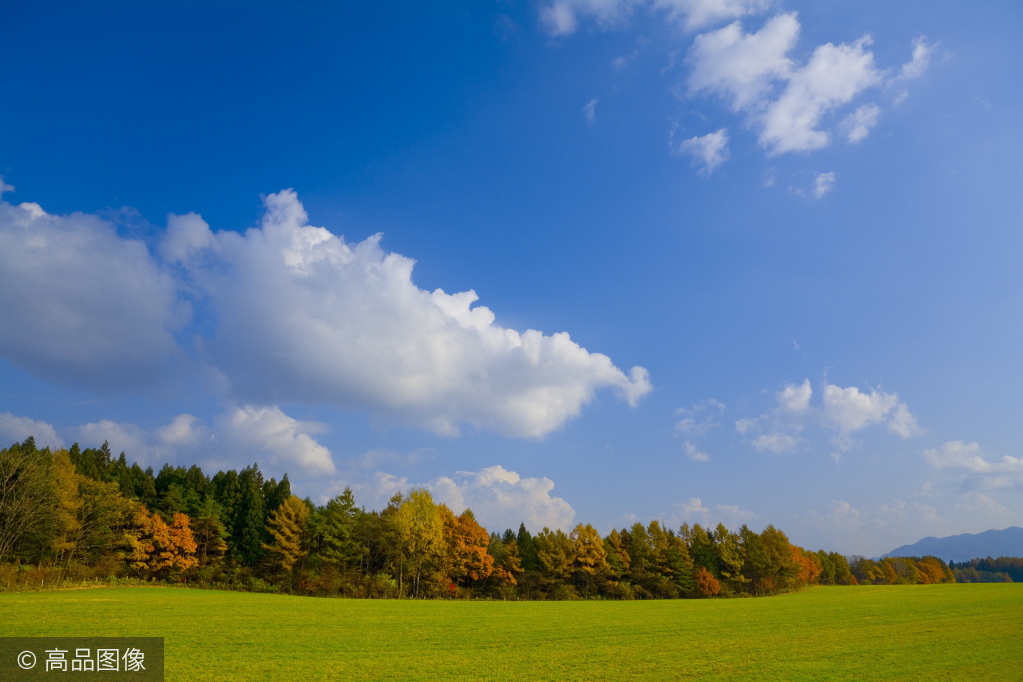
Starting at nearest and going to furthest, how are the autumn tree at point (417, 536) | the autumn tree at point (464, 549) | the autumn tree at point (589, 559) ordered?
the autumn tree at point (417, 536)
the autumn tree at point (464, 549)
the autumn tree at point (589, 559)

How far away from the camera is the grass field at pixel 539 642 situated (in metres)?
17.3

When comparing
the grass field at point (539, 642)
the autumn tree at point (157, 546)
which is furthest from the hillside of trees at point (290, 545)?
the grass field at point (539, 642)

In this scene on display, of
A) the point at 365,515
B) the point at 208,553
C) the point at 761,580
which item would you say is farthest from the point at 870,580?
the point at 208,553

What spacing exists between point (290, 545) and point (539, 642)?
168 ft

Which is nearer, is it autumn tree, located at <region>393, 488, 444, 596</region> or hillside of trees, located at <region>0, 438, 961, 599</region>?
hillside of trees, located at <region>0, 438, 961, 599</region>

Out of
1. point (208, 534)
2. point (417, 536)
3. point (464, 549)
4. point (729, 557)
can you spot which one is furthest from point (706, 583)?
point (208, 534)

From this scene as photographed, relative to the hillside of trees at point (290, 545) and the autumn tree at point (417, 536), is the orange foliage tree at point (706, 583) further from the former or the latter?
the autumn tree at point (417, 536)

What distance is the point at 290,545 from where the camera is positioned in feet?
213

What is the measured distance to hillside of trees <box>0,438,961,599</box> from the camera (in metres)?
56.2

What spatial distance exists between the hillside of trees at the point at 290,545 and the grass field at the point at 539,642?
86.8 ft

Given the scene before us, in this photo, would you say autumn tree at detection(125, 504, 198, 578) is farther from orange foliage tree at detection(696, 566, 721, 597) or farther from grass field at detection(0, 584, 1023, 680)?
orange foliage tree at detection(696, 566, 721, 597)

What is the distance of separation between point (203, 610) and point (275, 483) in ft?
157

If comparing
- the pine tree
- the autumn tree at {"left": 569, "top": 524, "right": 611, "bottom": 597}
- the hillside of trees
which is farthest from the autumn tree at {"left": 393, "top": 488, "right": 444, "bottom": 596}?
the autumn tree at {"left": 569, "top": 524, "right": 611, "bottom": 597}

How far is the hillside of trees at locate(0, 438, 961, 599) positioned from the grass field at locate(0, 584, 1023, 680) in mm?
26464
